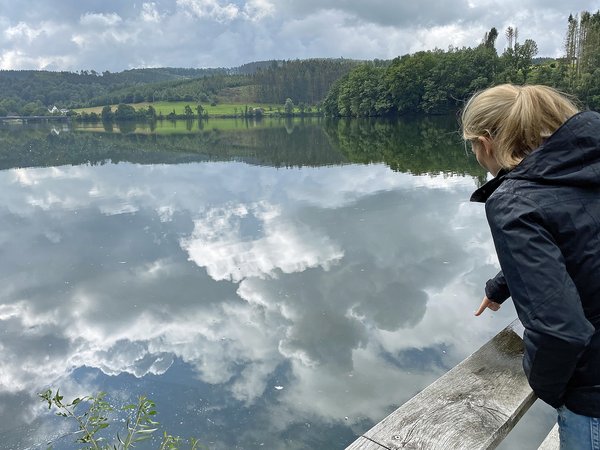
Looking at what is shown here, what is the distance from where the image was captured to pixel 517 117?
1.67m

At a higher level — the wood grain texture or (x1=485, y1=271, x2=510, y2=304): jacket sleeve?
(x1=485, y1=271, x2=510, y2=304): jacket sleeve

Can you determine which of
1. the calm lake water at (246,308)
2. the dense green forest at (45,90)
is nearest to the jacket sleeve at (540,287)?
the calm lake water at (246,308)

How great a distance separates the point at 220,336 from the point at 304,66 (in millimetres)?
132329

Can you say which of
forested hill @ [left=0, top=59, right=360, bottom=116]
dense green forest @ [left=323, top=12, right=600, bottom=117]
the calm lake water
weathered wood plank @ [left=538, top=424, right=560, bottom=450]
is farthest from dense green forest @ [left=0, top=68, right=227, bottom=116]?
weathered wood plank @ [left=538, top=424, right=560, bottom=450]

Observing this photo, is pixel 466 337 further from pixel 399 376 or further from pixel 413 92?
pixel 413 92

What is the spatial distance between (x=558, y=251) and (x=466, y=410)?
65cm

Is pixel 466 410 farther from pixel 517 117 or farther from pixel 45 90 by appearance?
pixel 45 90

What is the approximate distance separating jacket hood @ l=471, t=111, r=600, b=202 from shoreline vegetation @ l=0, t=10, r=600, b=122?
1.04 m

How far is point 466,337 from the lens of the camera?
6.41m

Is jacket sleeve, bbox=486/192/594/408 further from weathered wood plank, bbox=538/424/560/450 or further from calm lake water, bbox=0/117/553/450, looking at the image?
calm lake water, bbox=0/117/553/450

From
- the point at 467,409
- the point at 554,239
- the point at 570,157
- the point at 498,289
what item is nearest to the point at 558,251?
the point at 554,239

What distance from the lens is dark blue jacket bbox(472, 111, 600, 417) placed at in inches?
56.7

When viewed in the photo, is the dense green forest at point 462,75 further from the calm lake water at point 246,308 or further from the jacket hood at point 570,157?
the jacket hood at point 570,157

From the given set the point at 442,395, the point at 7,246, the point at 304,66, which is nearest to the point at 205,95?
the point at 304,66
